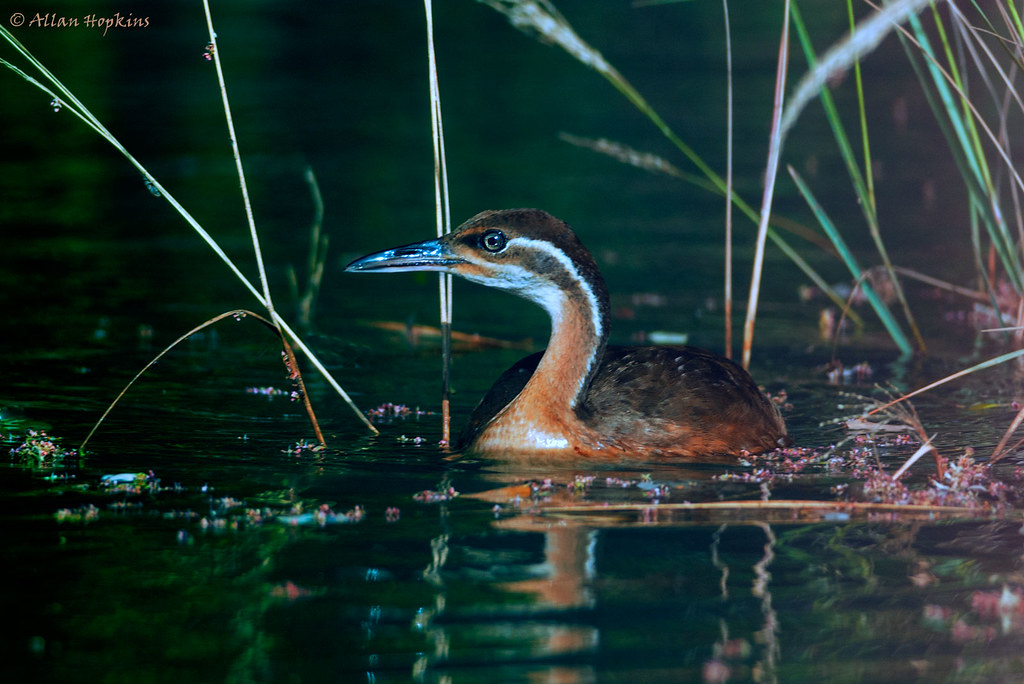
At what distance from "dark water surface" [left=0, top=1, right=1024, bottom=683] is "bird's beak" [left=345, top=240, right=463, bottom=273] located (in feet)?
3.20

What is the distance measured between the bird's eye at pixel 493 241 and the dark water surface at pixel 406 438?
111 cm

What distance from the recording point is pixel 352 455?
7.19 m

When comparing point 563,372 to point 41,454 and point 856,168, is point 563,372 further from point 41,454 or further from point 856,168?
point 41,454

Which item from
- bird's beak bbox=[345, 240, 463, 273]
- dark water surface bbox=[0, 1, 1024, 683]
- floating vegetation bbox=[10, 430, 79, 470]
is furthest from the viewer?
bird's beak bbox=[345, 240, 463, 273]

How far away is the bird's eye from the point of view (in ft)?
23.2

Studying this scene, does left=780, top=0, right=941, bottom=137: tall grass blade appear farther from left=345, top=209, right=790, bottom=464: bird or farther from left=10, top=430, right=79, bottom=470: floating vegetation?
left=10, top=430, right=79, bottom=470: floating vegetation

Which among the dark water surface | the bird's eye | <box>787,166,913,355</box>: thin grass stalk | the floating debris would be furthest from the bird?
<box>787,166,913,355</box>: thin grass stalk

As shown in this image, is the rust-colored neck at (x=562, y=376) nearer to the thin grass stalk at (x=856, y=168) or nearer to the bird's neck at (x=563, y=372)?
the bird's neck at (x=563, y=372)

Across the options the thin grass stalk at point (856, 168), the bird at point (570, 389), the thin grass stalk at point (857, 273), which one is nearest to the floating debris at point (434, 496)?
the bird at point (570, 389)

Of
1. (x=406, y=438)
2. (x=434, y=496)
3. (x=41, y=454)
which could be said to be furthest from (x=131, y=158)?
(x=406, y=438)

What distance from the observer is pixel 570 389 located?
7.16 metres

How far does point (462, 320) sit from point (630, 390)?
136 inches

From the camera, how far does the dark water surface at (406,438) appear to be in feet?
15.8

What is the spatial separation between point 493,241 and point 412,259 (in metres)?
0.42
